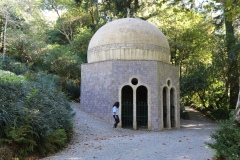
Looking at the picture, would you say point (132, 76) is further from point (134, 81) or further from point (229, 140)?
point (229, 140)

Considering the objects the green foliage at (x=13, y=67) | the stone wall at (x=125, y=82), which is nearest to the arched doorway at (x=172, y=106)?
the stone wall at (x=125, y=82)

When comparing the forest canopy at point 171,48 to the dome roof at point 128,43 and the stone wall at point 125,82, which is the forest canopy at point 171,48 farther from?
the stone wall at point 125,82

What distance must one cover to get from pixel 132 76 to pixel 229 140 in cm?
972

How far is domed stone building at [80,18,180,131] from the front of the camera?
14.7 meters

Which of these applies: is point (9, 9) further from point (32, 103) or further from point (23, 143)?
point (23, 143)

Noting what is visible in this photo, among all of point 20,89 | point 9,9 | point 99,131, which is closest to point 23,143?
point 20,89

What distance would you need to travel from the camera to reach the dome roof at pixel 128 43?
15336mm

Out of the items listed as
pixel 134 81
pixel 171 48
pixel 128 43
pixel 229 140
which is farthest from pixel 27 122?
pixel 171 48

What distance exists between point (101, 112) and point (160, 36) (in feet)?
21.0

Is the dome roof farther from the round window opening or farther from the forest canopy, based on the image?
the forest canopy

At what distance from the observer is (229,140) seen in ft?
17.7

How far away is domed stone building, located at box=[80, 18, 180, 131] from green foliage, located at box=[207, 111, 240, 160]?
8831mm

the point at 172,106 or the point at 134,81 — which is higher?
the point at 134,81

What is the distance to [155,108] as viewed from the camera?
47.6 ft
